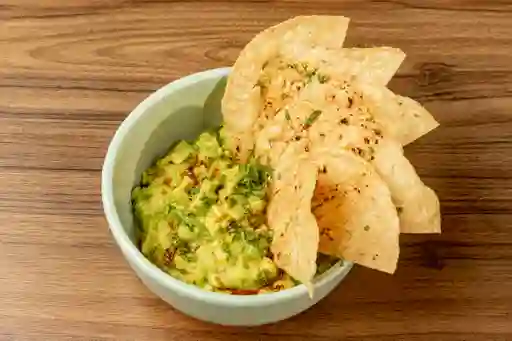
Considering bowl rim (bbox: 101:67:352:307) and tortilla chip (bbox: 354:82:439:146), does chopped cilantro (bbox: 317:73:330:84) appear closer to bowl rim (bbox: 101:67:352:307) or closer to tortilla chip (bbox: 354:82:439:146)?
tortilla chip (bbox: 354:82:439:146)

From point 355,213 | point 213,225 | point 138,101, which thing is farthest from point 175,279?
point 138,101

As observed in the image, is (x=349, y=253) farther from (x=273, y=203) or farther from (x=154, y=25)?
(x=154, y=25)

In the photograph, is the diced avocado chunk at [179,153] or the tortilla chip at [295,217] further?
the diced avocado chunk at [179,153]

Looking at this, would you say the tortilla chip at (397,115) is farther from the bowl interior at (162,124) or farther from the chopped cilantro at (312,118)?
the bowl interior at (162,124)

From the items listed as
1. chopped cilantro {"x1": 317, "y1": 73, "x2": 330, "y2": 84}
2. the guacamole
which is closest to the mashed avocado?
the guacamole

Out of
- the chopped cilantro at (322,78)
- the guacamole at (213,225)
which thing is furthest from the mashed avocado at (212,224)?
the chopped cilantro at (322,78)

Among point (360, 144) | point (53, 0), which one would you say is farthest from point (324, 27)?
point (53, 0)
